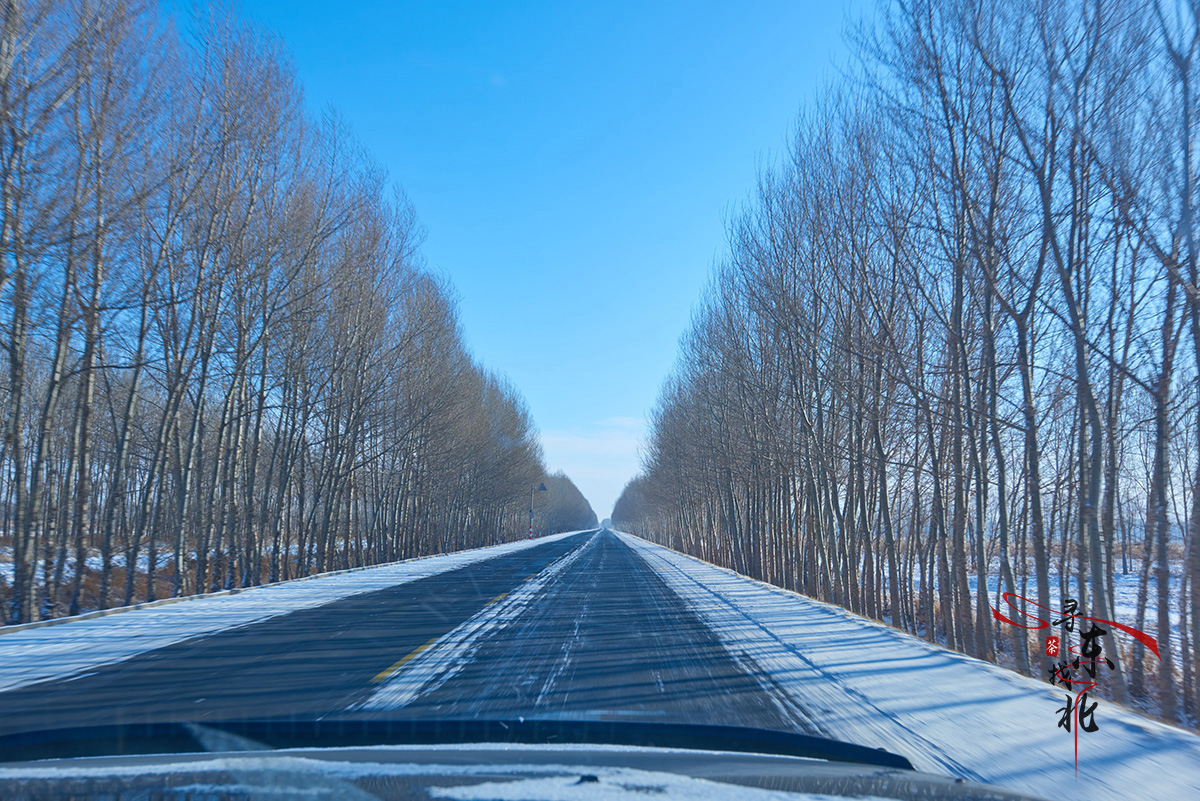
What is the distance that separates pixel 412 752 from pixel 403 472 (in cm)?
3320

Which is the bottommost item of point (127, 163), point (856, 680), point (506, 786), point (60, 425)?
point (856, 680)

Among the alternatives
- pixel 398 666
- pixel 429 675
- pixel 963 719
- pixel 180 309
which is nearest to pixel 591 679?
pixel 429 675

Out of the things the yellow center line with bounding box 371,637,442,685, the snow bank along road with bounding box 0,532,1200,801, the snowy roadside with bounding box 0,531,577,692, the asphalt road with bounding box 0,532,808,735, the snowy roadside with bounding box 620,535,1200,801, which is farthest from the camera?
the snowy roadside with bounding box 0,531,577,692

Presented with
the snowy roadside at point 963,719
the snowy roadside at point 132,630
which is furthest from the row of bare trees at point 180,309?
the snowy roadside at point 963,719

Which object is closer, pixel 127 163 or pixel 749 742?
pixel 749 742

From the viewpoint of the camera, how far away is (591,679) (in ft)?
21.0

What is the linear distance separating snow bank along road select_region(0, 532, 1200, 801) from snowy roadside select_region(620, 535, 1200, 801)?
19mm

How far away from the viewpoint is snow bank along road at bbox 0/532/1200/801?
4.59 meters

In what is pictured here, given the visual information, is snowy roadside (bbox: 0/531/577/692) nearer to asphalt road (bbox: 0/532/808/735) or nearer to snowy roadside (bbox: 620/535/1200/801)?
asphalt road (bbox: 0/532/808/735)

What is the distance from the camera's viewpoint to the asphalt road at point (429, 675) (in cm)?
519

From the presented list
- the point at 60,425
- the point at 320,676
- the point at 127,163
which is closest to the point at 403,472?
the point at 60,425

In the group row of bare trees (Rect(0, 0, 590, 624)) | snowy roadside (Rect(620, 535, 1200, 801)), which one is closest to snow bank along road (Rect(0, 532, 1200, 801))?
snowy roadside (Rect(620, 535, 1200, 801))

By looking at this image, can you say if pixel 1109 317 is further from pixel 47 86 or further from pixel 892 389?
pixel 47 86

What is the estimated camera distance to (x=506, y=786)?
3160 mm
